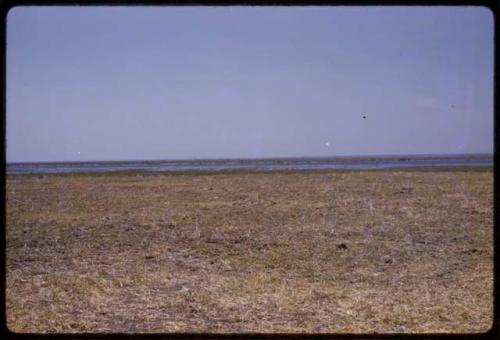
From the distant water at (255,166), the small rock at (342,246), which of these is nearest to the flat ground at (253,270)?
the small rock at (342,246)

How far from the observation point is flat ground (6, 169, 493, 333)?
5809 mm

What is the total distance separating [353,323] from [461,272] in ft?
9.87

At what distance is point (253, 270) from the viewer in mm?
8039

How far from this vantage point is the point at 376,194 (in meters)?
19.3

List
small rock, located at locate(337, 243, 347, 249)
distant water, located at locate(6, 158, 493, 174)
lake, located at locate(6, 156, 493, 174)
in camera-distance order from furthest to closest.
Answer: distant water, located at locate(6, 158, 493, 174), lake, located at locate(6, 156, 493, 174), small rock, located at locate(337, 243, 347, 249)

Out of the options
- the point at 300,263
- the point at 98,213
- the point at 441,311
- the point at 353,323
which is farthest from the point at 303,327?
the point at 98,213

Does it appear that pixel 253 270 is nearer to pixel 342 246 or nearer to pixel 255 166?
pixel 342 246

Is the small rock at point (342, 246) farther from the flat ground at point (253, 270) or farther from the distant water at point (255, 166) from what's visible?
the distant water at point (255, 166)

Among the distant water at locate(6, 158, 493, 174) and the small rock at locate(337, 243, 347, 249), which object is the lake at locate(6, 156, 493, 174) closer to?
the distant water at locate(6, 158, 493, 174)

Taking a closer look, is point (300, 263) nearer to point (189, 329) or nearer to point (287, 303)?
point (287, 303)

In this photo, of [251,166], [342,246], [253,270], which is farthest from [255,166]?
[253,270]

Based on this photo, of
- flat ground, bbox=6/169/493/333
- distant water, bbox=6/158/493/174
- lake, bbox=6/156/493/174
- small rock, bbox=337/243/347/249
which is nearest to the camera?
flat ground, bbox=6/169/493/333

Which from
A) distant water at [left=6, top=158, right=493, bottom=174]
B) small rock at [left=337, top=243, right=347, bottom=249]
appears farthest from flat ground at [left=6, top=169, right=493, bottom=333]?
distant water at [left=6, top=158, right=493, bottom=174]

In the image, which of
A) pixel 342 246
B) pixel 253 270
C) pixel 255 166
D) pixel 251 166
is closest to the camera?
pixel 253 270
